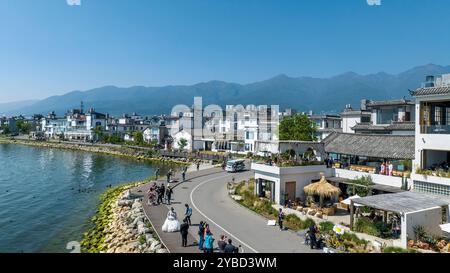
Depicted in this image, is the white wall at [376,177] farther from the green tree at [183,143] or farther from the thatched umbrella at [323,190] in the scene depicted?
the green tree at [183,143]

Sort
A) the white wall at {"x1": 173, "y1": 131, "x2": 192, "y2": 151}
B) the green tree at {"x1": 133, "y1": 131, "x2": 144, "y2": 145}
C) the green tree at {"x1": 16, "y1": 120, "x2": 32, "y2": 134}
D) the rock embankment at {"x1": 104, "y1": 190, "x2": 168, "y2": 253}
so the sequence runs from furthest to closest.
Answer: the green tree at {"x1": 16, "y1": 120, "x2": 32, "y2": 134} < the green tree at {"x1": 133, "y1": 131, "x2": 144, "y2": 145} < the white wall at {"x1": 173, "y1": 131, "x2": 192, "y2": 151} < the rock embankment at {"x1": 104, "y1": 190, "x2": 168, "y2": 253}

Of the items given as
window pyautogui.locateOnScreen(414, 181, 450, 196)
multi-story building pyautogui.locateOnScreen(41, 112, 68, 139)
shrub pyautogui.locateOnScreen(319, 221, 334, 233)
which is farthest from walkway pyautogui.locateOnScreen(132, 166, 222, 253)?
multi-story building pyautogui.locateOnScreen(41, 112, 68, 139)

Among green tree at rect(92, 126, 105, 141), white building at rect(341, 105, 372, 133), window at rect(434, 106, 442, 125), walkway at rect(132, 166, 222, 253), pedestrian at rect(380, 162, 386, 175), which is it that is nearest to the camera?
walkway at rect(132, 166, 222, 253)

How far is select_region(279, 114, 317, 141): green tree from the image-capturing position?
51316 mm

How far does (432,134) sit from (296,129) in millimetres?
27647

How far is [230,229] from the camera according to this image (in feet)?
73.3

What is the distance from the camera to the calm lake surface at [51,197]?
26766 mm

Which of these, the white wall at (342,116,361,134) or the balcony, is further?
the white wall at (342,116,361,134)

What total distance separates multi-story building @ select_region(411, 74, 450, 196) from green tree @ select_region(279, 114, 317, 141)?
25794 millimetres

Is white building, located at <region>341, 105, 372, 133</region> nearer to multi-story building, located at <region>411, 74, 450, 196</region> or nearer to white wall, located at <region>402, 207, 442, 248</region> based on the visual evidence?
multi-story building, located at <region>411, 74, 450, 196</region>

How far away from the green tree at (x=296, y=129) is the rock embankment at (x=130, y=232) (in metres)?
27.6

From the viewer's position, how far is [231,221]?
24.4m
